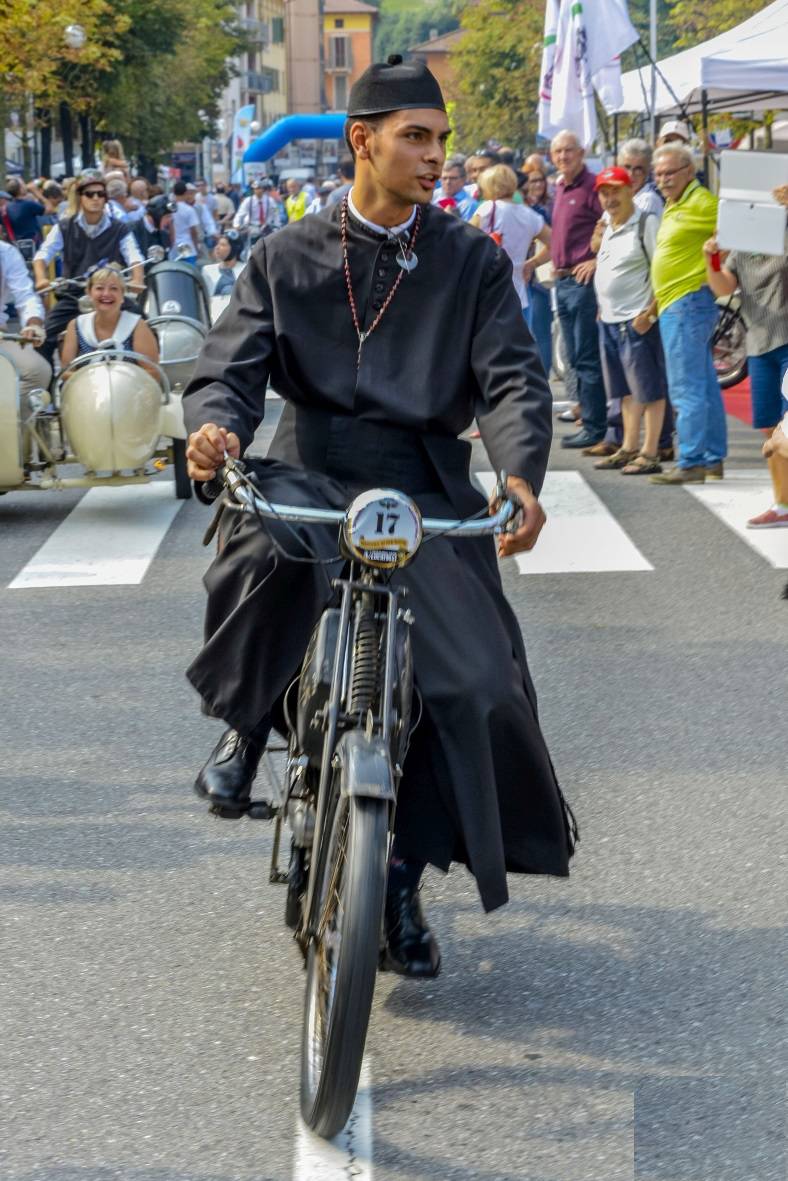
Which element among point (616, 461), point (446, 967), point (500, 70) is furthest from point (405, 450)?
point (500, 70)

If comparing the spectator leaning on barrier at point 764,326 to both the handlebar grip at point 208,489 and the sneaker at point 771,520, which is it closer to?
the sneaker at point 771,520

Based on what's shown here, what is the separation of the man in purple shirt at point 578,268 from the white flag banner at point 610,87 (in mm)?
5759

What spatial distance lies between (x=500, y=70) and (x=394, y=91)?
72.3 meters

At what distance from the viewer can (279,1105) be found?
12.7ft

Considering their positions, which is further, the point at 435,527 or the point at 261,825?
the point at 261,825

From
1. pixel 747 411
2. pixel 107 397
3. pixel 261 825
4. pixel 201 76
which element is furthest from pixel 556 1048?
pixel 201 76

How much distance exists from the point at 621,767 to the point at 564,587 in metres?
3.16

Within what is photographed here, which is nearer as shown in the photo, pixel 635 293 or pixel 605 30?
pixel 635 293

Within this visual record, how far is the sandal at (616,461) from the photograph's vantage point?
43.3 ft

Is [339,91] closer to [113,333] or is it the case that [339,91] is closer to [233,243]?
[233,243]

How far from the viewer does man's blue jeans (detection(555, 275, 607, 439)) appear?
1385 centimetres

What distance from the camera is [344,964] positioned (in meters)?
3.41

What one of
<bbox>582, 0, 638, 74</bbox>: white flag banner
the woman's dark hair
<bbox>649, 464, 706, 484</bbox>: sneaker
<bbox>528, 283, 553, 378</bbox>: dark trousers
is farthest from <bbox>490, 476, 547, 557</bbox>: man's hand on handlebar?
the woman's dark hair

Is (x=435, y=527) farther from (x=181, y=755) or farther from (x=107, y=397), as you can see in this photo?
(x=107, y=397)
